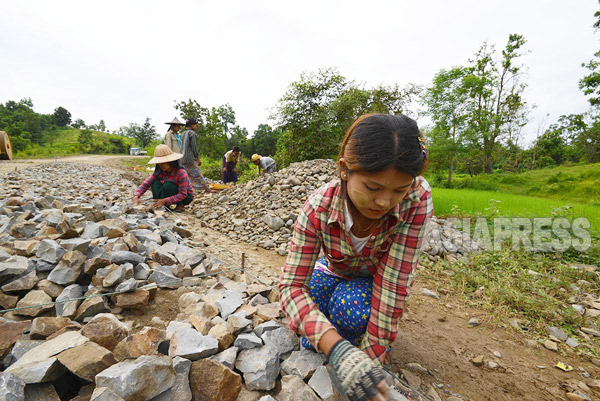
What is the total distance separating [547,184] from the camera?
10.8 meters

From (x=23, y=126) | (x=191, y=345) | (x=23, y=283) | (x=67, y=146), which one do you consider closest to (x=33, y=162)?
(x=23, y=283)

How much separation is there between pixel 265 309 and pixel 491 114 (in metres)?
15.9

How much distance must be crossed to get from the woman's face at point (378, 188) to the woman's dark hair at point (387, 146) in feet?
0.08

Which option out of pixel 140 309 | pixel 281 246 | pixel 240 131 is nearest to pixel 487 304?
pixel 281 246

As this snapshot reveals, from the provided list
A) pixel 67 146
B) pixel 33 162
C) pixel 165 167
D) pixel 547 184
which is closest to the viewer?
pixel 165 167

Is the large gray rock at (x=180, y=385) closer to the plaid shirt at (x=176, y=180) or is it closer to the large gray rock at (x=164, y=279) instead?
the large gray rock at (x=164, y=279)

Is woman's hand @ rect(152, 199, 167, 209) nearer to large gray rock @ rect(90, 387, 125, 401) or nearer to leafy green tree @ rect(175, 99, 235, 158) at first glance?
large gray rock @ rect(90, 387, 125, 401)

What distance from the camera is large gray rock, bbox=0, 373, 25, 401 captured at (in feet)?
2.70

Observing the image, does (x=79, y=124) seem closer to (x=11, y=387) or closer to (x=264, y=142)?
(x=264, y=142)

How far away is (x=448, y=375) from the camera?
5.46 ft

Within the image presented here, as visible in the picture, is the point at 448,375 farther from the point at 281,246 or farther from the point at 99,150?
the point at 99,150

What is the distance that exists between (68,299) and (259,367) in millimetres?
1235

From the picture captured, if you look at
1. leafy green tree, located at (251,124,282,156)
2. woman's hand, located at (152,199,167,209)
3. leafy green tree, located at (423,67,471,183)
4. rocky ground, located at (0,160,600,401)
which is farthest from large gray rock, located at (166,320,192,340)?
leafy green tree, located at (251,124,282,156)

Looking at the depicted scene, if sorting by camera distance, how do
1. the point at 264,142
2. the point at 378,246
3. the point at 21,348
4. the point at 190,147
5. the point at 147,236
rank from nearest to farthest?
the point at 21,348 → the point at 378,246 → the point at 147,236 → the point at 190,147 → the point at 264,142
